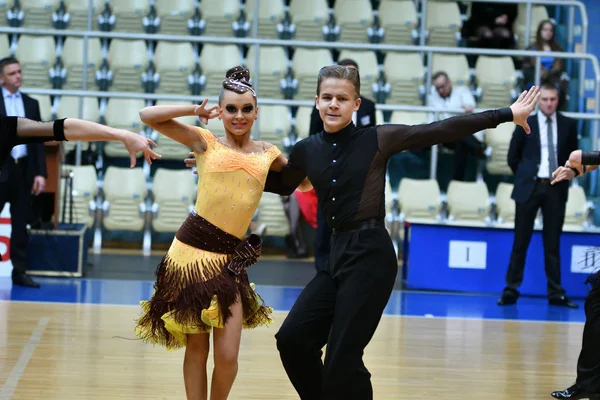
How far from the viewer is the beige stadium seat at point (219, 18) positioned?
12.8 meters

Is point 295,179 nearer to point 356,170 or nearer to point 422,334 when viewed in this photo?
point 356,170

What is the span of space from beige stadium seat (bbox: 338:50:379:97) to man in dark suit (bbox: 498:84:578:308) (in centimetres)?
317

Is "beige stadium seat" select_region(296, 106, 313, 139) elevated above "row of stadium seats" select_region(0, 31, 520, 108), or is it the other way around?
"row of stadium seats" select_region(0, 31, 520, 108)

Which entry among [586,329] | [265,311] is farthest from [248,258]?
[586,329]

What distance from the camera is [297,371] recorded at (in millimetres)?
4367

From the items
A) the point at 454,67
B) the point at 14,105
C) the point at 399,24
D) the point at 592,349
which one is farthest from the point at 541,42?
the point at 592,349

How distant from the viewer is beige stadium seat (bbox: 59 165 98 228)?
11.0 meters

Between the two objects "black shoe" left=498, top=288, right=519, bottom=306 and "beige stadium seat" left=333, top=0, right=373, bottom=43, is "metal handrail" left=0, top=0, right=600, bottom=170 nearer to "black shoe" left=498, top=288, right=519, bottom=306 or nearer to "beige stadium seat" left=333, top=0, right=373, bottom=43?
"beige stadium seat" left=333, top=0, right=373, bottom=43

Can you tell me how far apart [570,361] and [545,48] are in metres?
6.24

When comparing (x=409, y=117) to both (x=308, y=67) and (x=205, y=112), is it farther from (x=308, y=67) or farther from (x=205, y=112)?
(x=205, y=112)

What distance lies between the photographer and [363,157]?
14.5 ft

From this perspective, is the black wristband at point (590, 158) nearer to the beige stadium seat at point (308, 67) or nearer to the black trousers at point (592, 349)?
the black trousers at point (592, 349)

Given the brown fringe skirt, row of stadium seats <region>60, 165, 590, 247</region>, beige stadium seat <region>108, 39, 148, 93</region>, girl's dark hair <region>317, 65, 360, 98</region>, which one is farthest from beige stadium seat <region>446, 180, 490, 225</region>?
girl's dark hair <region>317, 65, 360, 98</region>

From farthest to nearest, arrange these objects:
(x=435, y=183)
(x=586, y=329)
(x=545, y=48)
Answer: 1. (x=545, y=48)
2. (x=435, y=183)
3. (x=586, y=329)
